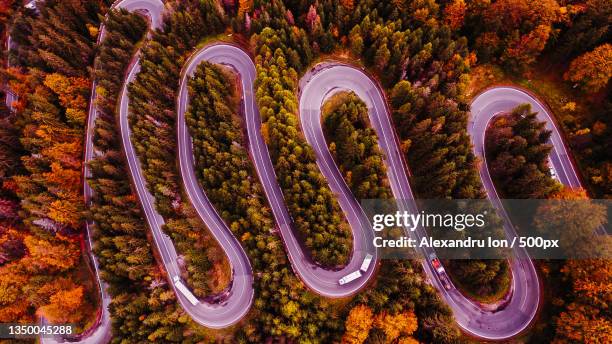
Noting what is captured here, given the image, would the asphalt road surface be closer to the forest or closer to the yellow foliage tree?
the forest

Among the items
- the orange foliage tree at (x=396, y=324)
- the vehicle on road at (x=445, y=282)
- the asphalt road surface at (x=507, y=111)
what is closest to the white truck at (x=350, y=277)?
the orange foliage tree at (x=396, y=324)

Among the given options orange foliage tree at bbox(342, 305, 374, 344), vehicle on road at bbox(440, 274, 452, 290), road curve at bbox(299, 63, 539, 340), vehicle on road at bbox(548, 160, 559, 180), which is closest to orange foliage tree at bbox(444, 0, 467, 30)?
road curve at bbox(299, 63, 539, 340)

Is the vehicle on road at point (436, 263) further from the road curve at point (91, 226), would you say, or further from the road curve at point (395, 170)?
the road curve at point (91, 226)

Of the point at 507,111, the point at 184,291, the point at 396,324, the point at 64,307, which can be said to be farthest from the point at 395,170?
the point at 64,307

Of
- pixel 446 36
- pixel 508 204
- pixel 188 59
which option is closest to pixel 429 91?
pixel 446 36

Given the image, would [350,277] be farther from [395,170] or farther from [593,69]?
[593,69]
